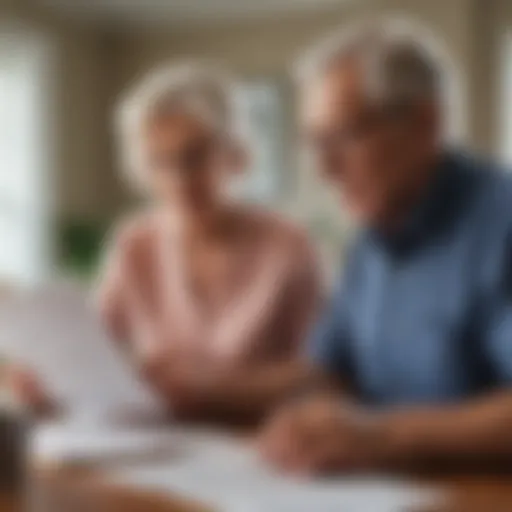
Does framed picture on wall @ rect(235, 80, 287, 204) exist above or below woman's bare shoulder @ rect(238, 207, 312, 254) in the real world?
above

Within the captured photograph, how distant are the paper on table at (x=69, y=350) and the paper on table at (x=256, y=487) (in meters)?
0.18

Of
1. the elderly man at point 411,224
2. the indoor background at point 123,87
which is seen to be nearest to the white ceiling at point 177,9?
the indoor background at point 123,87

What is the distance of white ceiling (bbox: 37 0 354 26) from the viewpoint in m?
2.19

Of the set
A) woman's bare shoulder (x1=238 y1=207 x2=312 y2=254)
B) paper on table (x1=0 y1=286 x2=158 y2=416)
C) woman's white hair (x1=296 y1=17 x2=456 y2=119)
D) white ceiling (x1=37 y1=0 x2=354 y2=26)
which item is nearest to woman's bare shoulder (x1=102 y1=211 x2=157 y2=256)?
woman's bare shoulder (x1=238 y1=207 x2=312 y2=254)

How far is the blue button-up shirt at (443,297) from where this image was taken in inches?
42.2

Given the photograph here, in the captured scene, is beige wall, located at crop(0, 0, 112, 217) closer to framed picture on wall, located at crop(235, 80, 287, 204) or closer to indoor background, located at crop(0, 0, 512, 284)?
indoor background, located at crop(0, 0, 512, 284)

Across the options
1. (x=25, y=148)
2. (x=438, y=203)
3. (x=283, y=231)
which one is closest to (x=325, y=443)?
(x=438, y=203)

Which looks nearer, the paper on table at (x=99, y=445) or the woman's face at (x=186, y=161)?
the paper on table at (x=99, y=445)

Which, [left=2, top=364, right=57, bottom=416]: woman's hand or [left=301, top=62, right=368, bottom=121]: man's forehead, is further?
[left=2, top=364, right=57, bottom=416]: woman's hand

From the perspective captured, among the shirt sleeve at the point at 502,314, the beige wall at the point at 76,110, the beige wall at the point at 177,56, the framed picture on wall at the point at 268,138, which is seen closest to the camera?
the shirt sleeve at the point at 502,314

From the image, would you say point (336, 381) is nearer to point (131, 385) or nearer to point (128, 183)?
point (131, 385)

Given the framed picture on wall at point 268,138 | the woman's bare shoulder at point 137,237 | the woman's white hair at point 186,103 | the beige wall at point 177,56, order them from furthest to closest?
the framed picture on wall at point 268,138, the beige wall at point 177,56, the woman's bare shoulder at point 137,237, the woman's white hair at point 186,103

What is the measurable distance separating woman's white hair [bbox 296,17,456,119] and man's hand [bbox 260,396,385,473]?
1.11 feet

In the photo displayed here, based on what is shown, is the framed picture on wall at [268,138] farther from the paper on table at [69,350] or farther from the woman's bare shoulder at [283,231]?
the paper on table at [69,350]
